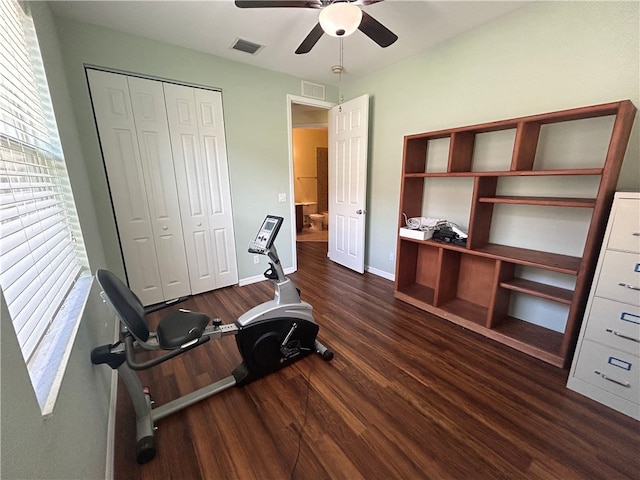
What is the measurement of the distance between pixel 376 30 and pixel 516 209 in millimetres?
1792

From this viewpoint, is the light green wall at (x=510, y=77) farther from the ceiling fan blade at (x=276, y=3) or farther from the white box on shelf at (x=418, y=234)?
the ceiling fan blade at (x=276, y=3)

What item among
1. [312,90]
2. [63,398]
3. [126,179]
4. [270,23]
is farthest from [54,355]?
[312,90]

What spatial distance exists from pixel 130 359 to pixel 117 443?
20.7 inches

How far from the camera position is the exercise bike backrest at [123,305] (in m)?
1.13

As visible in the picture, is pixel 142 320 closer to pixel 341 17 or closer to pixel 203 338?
pixel 203 338

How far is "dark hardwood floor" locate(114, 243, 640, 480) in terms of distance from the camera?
1223 mm

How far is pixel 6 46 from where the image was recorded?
1066mm

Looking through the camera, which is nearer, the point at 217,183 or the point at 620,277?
the point at 620,277

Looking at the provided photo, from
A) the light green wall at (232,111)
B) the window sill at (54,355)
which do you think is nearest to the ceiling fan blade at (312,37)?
the light green wall at (232,111)

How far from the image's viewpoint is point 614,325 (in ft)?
4.83

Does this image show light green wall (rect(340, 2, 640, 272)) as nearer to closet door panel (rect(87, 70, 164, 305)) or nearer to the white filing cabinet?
the white filing cabinet

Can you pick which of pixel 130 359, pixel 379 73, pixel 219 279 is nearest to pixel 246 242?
pixel 219 279

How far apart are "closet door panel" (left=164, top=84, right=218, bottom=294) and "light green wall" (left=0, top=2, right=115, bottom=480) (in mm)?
776

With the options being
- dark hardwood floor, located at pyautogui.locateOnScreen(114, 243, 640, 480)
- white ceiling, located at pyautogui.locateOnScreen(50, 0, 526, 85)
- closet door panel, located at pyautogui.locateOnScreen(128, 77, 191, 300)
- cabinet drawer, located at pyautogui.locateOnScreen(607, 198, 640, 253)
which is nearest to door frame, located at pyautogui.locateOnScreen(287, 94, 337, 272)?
white ceiling, located at pyautogui.locateOnScreen(50, 0, 526, 85)
